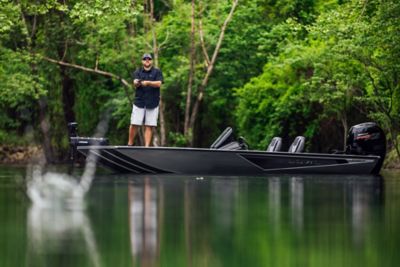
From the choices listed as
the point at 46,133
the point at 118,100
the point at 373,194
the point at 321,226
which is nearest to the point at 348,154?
the point at 373,194

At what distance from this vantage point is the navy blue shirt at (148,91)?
25391 millimetres

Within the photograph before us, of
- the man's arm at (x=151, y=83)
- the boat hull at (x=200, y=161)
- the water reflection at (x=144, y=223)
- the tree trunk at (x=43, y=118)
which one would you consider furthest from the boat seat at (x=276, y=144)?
the tree trunk at (x=43, y=118)

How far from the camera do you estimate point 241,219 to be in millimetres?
12539

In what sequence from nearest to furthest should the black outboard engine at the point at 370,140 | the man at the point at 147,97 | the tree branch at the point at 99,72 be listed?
the man at the point at 147,97
the black outboard engine at the point at 370,140
the tree branch at the point at 99,72

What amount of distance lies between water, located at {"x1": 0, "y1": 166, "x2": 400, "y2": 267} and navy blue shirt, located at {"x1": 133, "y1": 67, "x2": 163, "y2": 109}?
7076 mm

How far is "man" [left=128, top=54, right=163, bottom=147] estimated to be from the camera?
25375 millimetres

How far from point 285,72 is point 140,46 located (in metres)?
7.17

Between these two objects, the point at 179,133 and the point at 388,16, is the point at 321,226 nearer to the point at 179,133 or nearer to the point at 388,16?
the point at 388,16

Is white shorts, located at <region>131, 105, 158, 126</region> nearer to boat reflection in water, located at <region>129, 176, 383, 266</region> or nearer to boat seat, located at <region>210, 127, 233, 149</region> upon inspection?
boat seat, located at <region>210, 127, 233, 149</region>

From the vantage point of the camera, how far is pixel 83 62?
4391 cm

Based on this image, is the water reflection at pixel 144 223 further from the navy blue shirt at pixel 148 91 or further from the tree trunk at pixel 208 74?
the tree trunk at pixel 208 74

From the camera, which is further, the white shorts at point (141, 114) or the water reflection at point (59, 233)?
the white shorts at point (141, 114)

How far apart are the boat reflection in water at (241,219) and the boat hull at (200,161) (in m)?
3.79

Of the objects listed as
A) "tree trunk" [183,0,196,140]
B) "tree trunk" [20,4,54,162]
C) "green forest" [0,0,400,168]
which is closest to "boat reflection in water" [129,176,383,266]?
"green forest" [0,0,400,168]
